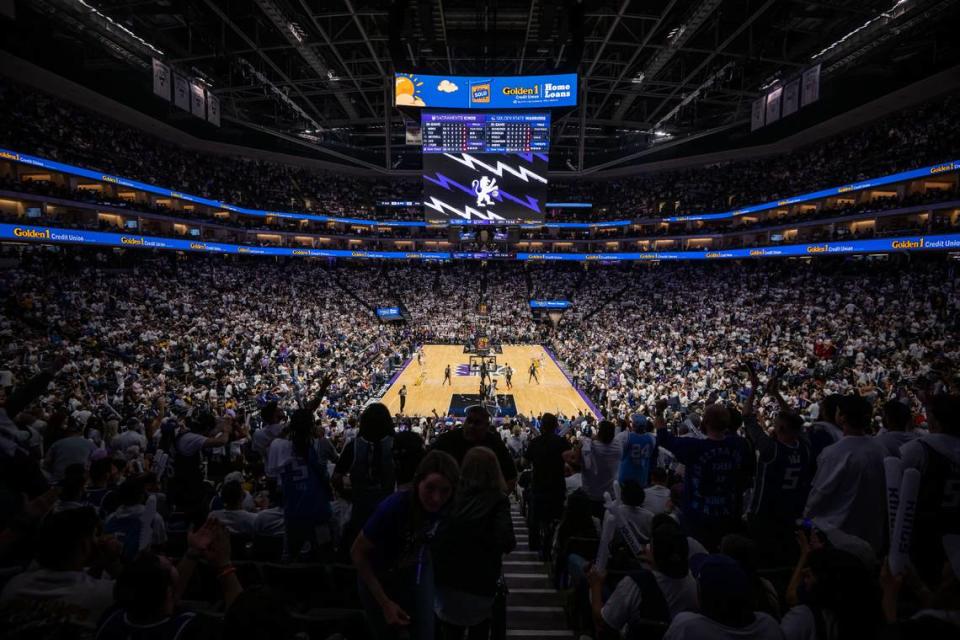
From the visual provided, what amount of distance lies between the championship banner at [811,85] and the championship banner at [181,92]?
27744mm

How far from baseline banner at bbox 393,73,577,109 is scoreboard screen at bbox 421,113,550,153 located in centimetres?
126

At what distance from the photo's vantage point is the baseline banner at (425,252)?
20.4m

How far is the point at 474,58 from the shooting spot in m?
28.3

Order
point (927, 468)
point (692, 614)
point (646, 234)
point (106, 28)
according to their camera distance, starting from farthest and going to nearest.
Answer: point (646, 234) → point (106, 28) → point (927, 468) → point (692, 614)

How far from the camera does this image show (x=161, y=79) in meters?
19.1

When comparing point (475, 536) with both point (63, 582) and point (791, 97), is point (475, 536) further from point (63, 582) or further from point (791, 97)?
point (791, 97)

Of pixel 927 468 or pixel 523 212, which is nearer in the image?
pixel 927 468

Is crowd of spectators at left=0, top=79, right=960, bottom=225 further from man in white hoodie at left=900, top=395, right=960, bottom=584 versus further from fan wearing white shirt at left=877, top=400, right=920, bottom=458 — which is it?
man in white hoodie at left=900, top=395, right=960, bottom=584

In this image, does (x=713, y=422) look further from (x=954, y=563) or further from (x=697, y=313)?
(x=697, y=313)

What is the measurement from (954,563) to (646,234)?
147 ft

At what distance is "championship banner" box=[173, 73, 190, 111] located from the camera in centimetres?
2020

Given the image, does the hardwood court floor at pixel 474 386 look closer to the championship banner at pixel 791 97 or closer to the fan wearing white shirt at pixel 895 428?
the fan wearing white shirt at pixel 895 428

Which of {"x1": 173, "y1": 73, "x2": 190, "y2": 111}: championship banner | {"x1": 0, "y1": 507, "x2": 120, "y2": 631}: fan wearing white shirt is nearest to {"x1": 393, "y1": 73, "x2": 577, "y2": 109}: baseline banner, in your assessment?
{"x1": 173, "y1": 73, "x2": 190, "y2": 111}: championship banner

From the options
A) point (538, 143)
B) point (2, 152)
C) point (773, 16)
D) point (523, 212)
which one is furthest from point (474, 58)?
Answer: point (2, 152)
